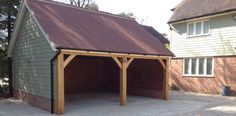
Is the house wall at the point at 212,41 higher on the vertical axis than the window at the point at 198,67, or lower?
higher

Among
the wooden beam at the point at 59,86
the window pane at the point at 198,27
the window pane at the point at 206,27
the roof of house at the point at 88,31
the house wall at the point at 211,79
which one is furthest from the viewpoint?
the window pane at the point at 198,27

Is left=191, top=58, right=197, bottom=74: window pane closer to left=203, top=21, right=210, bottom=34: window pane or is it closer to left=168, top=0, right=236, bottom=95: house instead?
left=168, top=0, right=236, bottom=95: house

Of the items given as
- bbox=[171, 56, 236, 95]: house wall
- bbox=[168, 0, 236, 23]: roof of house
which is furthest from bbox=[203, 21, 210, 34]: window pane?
bbox=[171, 56, 236, 95]: house wall

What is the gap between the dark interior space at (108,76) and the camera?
16.2 m

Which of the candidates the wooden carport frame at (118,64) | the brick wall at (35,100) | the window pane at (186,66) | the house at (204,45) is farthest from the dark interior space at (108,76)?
the window pane at (186,66)

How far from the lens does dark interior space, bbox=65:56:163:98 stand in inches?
638

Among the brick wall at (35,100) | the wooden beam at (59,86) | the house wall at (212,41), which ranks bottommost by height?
the brick wall at (35,100)

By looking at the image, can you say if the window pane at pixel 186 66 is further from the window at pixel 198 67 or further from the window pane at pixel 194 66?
the window pane at pixel 194 66

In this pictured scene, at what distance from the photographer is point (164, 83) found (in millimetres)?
15375

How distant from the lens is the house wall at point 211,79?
17.1m

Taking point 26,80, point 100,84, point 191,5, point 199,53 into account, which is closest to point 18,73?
point 26,80

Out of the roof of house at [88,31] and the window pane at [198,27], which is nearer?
the roof of house at [88,31]

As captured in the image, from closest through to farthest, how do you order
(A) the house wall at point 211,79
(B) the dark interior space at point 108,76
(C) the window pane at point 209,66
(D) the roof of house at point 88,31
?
(D) the roof of house at point 88,31, (B) the dark interior space at point 108,76, (A) the house wall at point 211,79, (C) the window pane at point 209,66

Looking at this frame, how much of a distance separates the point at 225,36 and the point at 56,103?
11.9m
